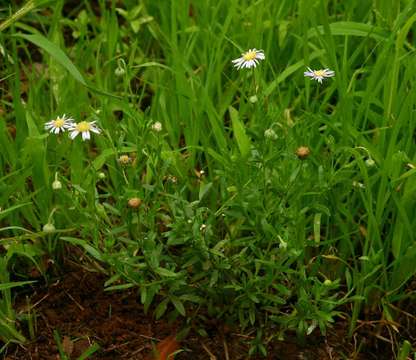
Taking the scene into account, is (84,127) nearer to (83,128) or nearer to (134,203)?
(83,128)

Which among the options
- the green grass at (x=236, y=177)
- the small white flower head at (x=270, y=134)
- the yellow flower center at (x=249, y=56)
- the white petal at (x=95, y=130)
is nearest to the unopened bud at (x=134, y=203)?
the green grass at (x=236, y=177)

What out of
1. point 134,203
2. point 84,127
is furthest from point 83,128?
point 134,203

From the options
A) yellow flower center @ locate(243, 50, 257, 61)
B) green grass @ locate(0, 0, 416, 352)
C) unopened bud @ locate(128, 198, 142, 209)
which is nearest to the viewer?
unopened bud @ locate(128, 198, 142, 209)

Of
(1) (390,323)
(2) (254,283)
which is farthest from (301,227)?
(1) (390,323)

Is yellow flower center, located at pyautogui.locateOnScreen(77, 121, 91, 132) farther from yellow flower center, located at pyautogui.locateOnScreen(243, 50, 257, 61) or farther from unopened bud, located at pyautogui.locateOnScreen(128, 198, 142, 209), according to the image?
yellow flower center, located at pyautogui.locateOnScreen(243, 50, 257, 61)

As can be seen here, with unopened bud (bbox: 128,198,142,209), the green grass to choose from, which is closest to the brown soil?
the green grass

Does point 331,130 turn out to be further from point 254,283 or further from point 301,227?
point 254,283
